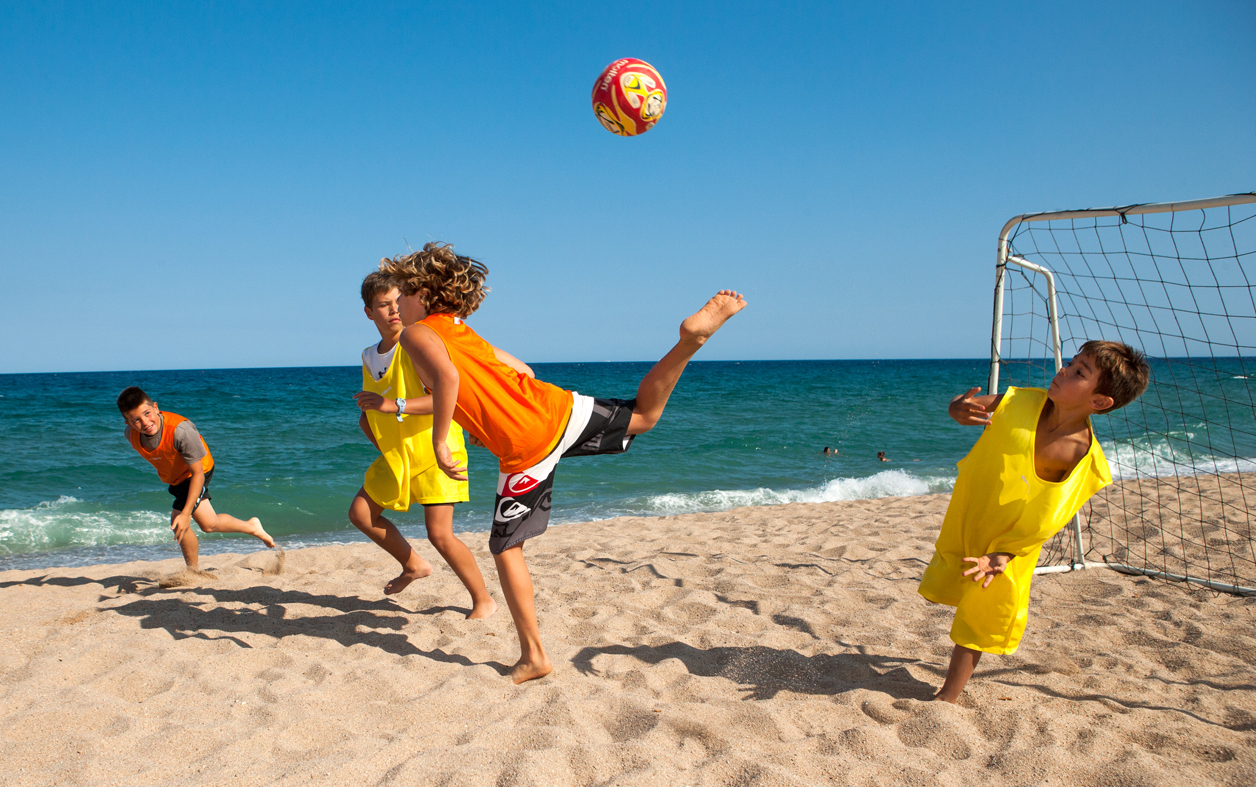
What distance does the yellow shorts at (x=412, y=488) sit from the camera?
144 inches

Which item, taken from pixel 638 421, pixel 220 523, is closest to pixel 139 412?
pixel 220 523

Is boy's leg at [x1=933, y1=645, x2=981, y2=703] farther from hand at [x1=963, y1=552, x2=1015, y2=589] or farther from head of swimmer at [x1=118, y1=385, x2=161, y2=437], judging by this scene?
head of swimmer at [x1=118, y1=385, x2=161, y2=437]

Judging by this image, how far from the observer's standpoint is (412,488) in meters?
3.71

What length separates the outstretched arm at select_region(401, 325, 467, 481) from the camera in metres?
2.74

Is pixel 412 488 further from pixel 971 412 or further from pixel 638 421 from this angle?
pixel 971 412

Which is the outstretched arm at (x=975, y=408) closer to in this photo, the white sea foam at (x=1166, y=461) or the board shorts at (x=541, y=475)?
the board shorts at (x=541, y=475)

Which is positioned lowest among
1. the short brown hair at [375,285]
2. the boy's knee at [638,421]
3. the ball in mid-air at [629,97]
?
the boy's knee at [638,421]

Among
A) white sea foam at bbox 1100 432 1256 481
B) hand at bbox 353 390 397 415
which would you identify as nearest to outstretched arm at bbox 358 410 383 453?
hand at bbox 353 390 397 415

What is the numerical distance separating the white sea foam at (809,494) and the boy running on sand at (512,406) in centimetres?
595

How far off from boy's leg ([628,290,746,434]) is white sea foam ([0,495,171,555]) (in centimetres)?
689

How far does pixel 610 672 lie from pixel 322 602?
2.07m

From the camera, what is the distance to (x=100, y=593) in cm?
458

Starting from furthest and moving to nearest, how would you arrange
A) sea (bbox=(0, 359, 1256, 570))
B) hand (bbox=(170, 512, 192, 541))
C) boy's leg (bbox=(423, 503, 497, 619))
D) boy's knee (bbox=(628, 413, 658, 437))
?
1. sea (bbox=(0, 359, 1256, 570))
2. hand (bbox=(170, 512, 192, 541))
3. boy's leg (bbox=(423, 503, 497, 619))
4. boy's knee (bbox=(628, 413, 658, 437))

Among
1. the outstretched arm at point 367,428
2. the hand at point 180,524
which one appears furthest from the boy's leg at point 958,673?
the hand at point 180,524
